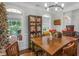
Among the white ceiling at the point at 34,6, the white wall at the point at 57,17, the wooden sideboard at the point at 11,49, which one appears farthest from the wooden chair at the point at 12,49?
the white wall at the point at 57,17

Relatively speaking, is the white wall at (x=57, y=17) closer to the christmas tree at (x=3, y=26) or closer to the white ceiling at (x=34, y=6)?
the white ceiling at (x=34, y=6)

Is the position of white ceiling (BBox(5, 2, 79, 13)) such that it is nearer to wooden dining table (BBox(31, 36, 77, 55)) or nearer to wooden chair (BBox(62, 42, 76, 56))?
wooden dining table (BBox(31, 36, 77, 55))

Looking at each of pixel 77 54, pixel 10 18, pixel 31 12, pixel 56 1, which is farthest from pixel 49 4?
pixel 77 54

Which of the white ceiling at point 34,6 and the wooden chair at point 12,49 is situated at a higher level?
the white ceiling at point 34,6

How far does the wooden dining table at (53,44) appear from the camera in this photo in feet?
6.93

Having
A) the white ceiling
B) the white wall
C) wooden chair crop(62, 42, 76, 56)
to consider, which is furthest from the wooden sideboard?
wooden chair crop(62, 42, 76, 56)

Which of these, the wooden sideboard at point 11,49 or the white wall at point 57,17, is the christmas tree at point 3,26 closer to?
the wooden sideboard at point 11,49

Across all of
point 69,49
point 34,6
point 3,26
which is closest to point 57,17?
point 34,6

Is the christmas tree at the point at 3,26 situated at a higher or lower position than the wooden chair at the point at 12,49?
higher

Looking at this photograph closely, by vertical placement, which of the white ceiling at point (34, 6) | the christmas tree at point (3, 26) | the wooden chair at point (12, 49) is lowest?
the wooden chair at point (12, 49)

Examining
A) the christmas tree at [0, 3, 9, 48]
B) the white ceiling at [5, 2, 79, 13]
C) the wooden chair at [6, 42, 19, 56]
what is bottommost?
the wooden chair at [6, 42, 19, 56]

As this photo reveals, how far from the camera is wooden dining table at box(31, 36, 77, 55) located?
83.2 inches

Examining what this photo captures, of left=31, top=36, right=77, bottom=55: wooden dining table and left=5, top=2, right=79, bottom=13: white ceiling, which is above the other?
left=5, top=2, right=79, bottom=13: white ceiling

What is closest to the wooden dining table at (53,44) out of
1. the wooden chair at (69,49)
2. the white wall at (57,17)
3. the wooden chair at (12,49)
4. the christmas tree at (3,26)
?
the wooden chair at (69,49)
